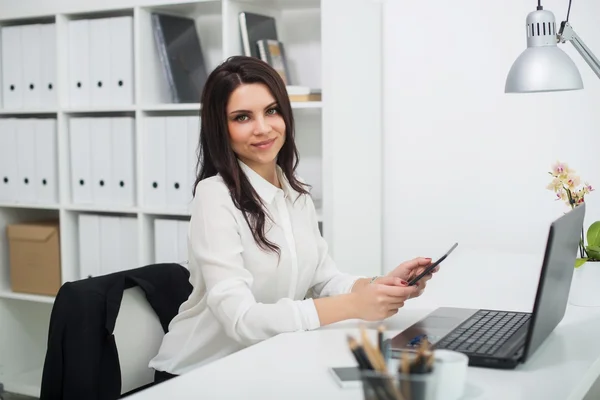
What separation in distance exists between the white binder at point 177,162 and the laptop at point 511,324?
154 centimetres

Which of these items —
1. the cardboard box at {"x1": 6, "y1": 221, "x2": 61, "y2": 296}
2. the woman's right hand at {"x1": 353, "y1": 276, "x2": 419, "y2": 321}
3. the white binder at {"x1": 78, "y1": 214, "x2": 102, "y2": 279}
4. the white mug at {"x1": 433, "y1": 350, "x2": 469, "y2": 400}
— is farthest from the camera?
the cardboard box at {"x1": 6, "y1": 221, "x2": 61, "y2": 296}

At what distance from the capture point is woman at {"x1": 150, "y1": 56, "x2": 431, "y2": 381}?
1714mm

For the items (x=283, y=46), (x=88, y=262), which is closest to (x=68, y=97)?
(x=88, y=262)

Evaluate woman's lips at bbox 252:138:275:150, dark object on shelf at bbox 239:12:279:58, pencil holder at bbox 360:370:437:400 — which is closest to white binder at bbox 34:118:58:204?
dark object on shelf at bbox 239:12:279:58

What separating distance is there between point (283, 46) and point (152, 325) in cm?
147

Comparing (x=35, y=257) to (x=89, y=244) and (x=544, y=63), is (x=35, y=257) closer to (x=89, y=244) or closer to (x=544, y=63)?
(x=89, y=244)

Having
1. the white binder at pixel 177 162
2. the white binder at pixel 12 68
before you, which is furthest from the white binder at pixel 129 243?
the white binder at pixel 12 68

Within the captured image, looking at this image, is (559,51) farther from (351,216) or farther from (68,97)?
(68,97)

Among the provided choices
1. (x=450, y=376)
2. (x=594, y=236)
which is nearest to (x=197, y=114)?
(x=594, y=236)

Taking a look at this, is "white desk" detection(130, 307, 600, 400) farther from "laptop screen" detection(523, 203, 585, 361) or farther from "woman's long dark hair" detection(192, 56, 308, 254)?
"woman's long dark hair" detection(192, 56, 308, 254)

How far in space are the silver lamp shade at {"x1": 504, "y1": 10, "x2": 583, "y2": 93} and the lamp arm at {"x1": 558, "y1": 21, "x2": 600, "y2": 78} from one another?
2cm

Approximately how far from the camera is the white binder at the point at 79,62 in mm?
3205

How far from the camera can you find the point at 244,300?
64.4 inches

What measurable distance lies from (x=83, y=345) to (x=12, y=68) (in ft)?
6.76
